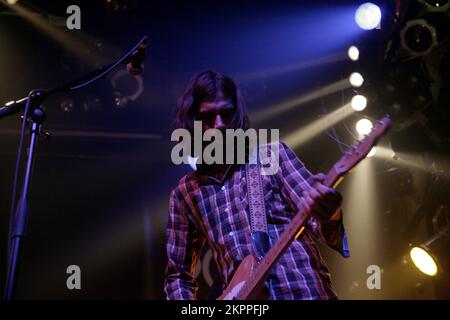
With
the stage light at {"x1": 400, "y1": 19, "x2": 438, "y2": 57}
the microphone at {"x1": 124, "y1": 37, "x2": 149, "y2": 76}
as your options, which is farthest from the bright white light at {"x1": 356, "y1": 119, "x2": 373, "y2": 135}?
the microphone at {"x1": 124, "y1": 37, "x2": 149, "y2": 76}

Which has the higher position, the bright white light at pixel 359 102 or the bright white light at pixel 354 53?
the bright white light at pixel 354 53

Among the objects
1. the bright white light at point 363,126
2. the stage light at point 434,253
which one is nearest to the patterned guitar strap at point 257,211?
the stage light at point 434,253

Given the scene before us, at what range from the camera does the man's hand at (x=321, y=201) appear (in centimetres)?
174

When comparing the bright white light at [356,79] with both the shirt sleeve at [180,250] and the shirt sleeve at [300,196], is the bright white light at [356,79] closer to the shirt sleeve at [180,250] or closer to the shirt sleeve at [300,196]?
the shirt sleeve at [300,196]

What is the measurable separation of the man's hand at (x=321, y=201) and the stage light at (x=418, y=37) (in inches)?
101

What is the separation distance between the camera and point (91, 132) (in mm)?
5324

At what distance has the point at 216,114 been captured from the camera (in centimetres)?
254

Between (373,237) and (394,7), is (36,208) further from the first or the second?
(394,7)

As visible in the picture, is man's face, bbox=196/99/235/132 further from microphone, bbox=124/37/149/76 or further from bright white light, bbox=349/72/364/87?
bright white light, bbox=349/72/364/87

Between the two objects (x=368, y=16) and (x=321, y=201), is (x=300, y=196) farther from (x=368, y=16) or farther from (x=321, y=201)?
(x=368, y=16)

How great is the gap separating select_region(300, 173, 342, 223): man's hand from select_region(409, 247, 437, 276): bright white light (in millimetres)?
2382

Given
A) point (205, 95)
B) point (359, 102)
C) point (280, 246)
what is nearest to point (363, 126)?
point (359, 102)

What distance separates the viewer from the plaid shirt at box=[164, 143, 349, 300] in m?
1.97
